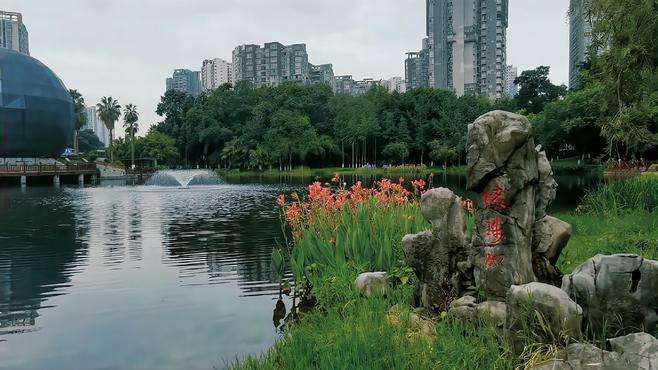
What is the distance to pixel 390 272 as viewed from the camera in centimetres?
961

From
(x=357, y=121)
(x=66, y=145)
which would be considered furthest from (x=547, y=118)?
(x=66, y=145)

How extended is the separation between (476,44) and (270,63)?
73.0 m

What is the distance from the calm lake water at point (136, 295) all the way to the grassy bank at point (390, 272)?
1.17m

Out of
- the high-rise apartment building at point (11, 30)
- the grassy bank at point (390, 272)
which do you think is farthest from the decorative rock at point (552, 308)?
the high-rise apartment building at point (11, 30)

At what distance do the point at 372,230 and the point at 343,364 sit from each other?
17.3 ft

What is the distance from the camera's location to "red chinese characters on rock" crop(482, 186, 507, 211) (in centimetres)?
685

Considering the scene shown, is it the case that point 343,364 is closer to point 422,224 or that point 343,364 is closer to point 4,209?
point 422,224

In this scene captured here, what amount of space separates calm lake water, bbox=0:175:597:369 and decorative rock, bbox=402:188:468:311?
2.54 metres

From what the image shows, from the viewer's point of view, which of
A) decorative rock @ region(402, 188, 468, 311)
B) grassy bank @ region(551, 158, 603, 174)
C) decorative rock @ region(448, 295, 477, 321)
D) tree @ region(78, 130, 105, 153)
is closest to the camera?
decorative rock @ region(448, 295, 477, 321)

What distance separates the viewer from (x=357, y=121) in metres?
88.4

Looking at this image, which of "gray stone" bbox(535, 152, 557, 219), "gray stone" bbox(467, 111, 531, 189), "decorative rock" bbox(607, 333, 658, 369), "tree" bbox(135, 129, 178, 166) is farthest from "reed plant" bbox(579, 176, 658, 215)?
"tree" bbox(135, 129, 178, 166)

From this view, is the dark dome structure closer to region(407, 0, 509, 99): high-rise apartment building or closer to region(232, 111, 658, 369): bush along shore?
region(232, 111, 658, 369): bush along shore

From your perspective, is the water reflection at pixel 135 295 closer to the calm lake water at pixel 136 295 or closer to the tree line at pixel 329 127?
the calm lake water at pixel 136 295

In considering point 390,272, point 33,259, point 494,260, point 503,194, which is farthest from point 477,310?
point 33,259
